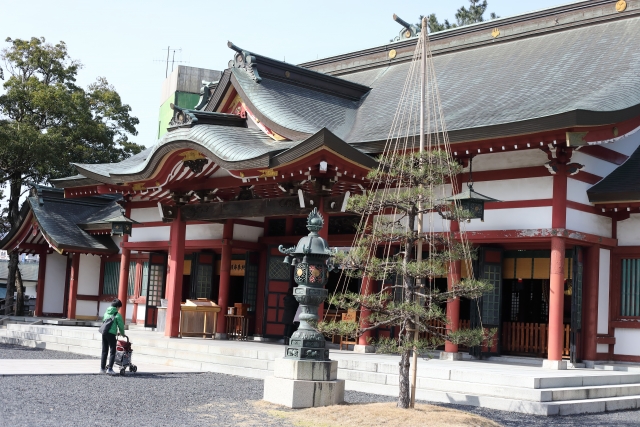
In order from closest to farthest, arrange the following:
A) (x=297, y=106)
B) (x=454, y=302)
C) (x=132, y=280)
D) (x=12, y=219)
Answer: (x=454, y=302) → (x=297, y=106) → (x=132, y=280) → (x=12, y=219)

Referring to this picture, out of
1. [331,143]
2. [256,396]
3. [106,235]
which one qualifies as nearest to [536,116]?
[331,143]

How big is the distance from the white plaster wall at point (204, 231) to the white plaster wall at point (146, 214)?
127 cm

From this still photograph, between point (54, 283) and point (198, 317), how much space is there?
10.8 m

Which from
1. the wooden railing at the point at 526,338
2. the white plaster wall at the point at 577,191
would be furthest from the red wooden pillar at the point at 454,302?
the white plaster wall at the point at 577,191

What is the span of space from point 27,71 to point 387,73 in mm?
15689

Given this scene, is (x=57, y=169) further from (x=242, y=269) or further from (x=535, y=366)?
(x=535, y=366)

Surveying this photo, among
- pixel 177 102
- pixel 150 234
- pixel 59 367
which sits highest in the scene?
pixel 177 102

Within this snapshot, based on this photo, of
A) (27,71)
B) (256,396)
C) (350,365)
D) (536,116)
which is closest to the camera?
(256,396)

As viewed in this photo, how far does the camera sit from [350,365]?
13133mm

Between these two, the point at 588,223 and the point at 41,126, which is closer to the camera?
the point at 588,223

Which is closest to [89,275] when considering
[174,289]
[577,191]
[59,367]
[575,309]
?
[174,289]

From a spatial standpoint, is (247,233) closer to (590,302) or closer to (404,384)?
(590,302)

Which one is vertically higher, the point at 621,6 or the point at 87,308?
the point at 621,6

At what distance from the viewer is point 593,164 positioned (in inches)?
587
